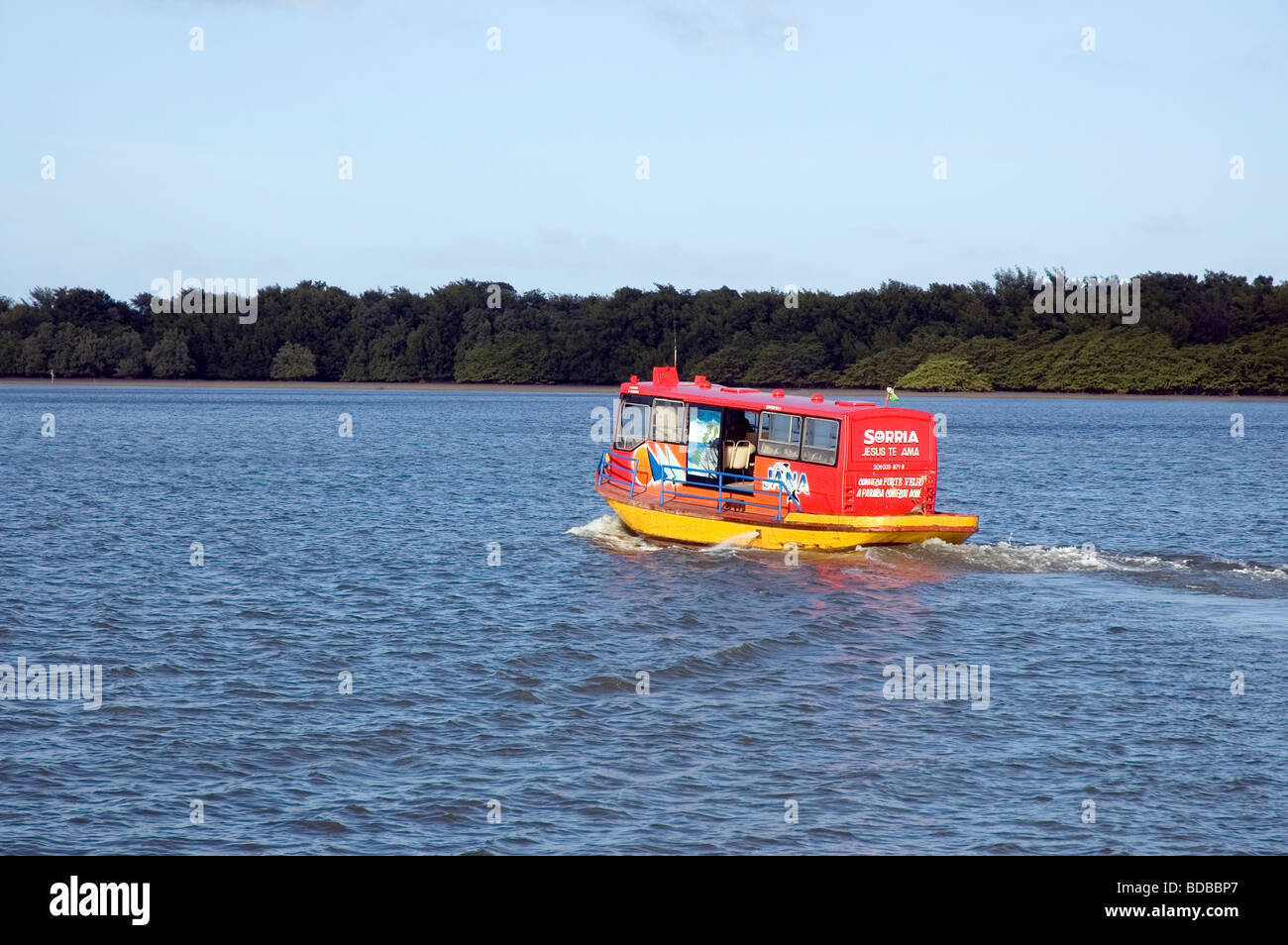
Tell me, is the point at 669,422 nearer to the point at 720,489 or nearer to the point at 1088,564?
the point at 720,489

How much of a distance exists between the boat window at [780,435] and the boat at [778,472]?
22mm

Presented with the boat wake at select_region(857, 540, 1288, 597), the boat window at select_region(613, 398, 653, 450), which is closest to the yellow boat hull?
the boat wake at select_region(857, 540, 1288, 597)

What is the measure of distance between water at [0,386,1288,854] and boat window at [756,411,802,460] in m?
2.30

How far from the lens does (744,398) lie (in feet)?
101

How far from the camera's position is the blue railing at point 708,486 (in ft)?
98.5

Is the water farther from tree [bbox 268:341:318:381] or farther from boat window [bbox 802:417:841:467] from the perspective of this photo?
tree [bbox 268:341:318:381]

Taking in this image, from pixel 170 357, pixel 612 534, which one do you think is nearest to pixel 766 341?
pixel 170 357

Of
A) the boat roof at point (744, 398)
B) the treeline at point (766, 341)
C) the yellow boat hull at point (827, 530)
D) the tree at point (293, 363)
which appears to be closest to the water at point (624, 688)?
the yellow boat hull at point (827, 530)

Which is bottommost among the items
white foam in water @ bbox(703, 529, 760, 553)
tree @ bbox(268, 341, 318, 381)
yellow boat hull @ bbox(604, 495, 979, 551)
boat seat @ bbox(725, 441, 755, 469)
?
white foam in water @ bbox(703, 529, 760, 553)

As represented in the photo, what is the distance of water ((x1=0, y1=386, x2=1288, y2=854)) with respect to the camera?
12961 millimetres

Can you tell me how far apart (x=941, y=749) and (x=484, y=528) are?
23.8 metres

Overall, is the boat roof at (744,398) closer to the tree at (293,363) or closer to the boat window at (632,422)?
the boat window at (632,422)

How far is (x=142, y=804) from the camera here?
13367mm
